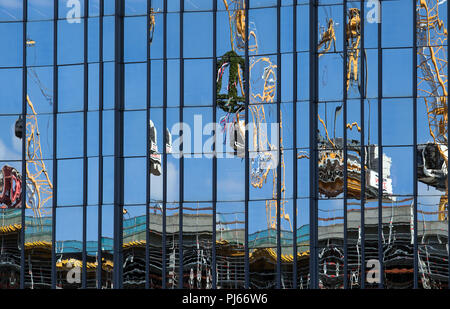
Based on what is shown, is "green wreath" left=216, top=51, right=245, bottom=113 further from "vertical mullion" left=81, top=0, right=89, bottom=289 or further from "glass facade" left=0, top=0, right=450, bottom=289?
"vertical mullion" left=81, top=0, right=89, bottom=289

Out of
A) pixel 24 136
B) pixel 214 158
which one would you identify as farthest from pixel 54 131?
pixel 214 158

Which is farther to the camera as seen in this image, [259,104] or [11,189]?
[11,189]

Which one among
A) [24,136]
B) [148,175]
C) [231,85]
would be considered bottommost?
[148,175]

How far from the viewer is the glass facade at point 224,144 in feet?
120

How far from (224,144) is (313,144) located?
9.29ft

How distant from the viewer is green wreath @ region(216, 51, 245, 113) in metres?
37.6

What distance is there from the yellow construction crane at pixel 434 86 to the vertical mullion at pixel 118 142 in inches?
369

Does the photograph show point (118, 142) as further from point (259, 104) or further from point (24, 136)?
point (259, 104)

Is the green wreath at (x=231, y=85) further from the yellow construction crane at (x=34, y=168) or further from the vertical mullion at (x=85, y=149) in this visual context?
the yellow construction crane at (x=34, y=168)

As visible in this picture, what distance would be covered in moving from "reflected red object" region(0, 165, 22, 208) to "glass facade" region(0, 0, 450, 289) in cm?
5

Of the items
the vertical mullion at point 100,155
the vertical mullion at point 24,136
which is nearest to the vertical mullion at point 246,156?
the vertical mullion at point 100,155

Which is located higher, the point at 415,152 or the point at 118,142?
the point at 118,142

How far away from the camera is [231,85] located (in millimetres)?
37688

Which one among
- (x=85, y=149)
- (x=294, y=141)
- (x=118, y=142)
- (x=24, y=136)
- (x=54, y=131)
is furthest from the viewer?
(x=24, y=136)
